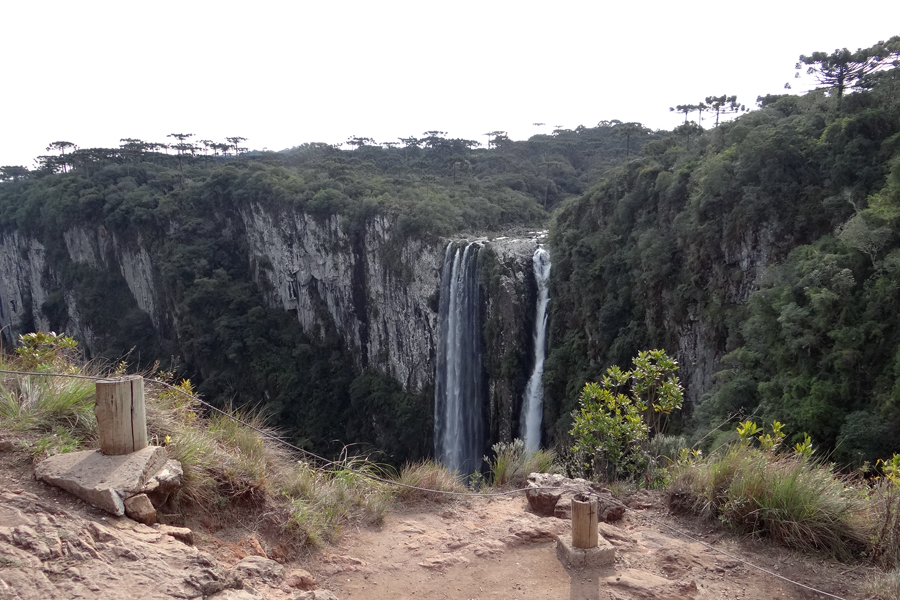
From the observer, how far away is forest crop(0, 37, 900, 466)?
12.4m

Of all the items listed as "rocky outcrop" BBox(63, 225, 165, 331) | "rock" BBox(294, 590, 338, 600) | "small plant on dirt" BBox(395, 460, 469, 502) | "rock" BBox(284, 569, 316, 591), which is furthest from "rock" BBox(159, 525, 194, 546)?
"rocky outcrop" BBox(63, 225, 165, 331)

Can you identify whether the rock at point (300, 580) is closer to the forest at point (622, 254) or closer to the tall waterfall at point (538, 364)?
the forest at point (622, 254)

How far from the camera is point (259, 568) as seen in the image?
11.5ft

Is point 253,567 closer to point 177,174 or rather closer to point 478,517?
point 478,517

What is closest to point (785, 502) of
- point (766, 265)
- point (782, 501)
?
point (782, 501)

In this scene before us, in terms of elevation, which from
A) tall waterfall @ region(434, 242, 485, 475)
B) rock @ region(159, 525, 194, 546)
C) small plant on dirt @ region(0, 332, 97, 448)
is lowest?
tall waterfall @ region(434, 242, 485, 475)

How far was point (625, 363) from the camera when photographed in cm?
2138

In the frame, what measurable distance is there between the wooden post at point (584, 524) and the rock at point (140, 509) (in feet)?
9.17

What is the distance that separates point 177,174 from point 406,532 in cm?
5029

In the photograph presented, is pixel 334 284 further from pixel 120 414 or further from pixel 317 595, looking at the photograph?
pixel 317 595

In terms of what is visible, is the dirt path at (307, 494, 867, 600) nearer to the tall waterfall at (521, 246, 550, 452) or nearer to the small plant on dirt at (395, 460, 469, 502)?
the small plant on dirt at (395, 460, 469, 502)

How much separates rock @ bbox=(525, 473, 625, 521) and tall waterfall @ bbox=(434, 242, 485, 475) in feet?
72.1

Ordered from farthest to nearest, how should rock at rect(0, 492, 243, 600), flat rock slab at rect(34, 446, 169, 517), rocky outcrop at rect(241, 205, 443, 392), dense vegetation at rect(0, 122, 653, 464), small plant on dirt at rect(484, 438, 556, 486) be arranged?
dense vegetation at rect(0, 122, 653, 464), rocky outcrop at rect(241, 205, 443, 392), small plant on dirt at rect(484, 438, 556, 486), flat rock slab at rect(34, 446, 169, 517), rock at rect(0, 492, 243, 600)

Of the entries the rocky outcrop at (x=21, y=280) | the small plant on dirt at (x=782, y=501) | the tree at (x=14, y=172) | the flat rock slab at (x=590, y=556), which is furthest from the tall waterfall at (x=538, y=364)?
the tree at (x=14, y=172)
